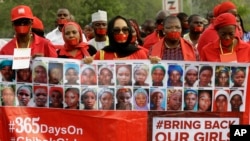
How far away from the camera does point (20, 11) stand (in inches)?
256

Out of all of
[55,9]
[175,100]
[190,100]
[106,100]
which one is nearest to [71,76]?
[106,100]

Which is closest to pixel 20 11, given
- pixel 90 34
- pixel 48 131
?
Result: pixel 48 131

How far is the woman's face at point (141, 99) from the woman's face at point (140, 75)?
0.44 feet

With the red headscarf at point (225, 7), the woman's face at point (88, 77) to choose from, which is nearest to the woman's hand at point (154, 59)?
the woman's face at point (88, 77)

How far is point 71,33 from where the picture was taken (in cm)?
697

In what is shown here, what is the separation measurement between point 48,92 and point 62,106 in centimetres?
19

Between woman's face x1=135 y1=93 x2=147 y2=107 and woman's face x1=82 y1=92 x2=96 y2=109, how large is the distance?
0.41 metres

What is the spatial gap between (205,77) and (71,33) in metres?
1.71

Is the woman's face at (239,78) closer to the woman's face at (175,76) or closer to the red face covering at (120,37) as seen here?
the woman's face at (175,76)

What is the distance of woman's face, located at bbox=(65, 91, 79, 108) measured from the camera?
605cm

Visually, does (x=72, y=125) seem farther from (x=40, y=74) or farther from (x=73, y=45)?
(x=73, y=45)

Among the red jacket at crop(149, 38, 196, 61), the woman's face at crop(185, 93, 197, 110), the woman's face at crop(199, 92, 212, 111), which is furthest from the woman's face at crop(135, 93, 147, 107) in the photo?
the red jacket at crop(149, 38, 196, 61)

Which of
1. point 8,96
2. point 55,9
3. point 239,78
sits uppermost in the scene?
point 55,9

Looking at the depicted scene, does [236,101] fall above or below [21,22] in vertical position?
below
